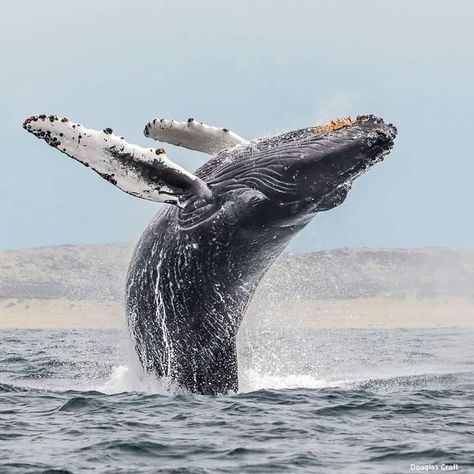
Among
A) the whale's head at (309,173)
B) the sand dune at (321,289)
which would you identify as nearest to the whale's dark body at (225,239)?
the whale's head at (309,173)

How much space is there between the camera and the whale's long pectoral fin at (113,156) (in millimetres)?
12078

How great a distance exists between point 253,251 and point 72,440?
308 cm

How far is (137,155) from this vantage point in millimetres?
12078

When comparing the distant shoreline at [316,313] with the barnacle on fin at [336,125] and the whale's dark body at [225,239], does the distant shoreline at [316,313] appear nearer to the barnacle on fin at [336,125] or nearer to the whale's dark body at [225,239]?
the whale's dark body at [225,239]

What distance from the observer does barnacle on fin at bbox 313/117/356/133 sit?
12625mm

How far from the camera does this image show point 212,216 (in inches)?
489

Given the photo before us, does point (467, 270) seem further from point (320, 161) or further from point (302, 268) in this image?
point (320, 161)

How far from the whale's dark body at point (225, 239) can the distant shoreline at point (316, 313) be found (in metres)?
77.5

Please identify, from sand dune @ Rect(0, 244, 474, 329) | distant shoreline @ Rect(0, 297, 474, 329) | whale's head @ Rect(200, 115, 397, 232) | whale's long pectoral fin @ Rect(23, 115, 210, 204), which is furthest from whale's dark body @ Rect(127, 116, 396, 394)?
sand dune @ Rect(0, 244, 474, 329)

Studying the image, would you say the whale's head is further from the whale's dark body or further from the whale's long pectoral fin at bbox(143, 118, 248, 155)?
the whale's long pectoral fin at bbox(143, 118, 248, 155)

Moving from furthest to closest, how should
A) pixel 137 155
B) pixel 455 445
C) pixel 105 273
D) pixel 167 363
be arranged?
pixel 105 273 < pixel 167 363 < pixel 137 155 < pixel 455 445

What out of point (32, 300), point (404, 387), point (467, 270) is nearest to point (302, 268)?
point (467, 270)

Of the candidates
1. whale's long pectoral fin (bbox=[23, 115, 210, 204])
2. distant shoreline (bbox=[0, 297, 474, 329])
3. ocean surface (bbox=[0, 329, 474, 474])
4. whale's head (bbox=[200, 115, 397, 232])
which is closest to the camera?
ocean surface (bbox=[0, 329, 474, 474])

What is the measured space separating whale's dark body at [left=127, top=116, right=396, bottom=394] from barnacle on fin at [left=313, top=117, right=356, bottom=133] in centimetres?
6
